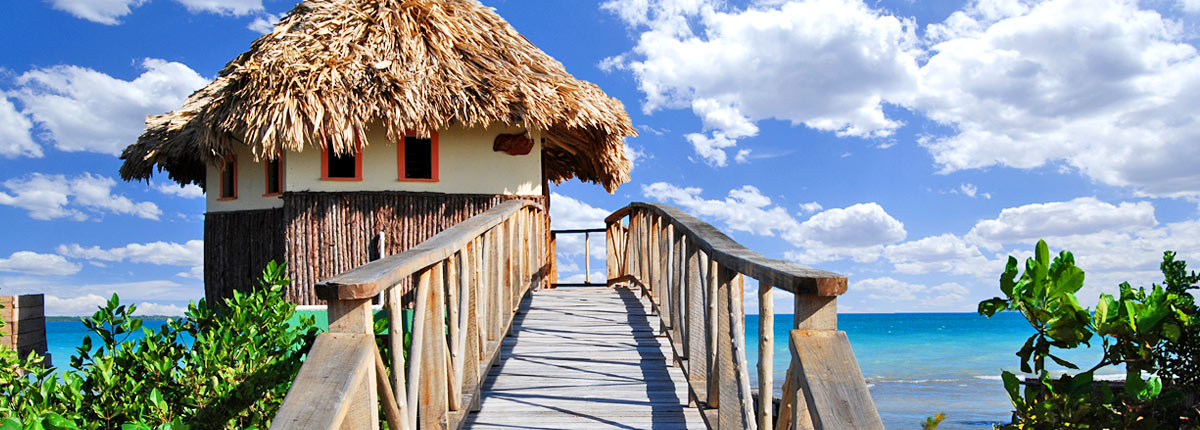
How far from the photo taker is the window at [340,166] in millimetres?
9562

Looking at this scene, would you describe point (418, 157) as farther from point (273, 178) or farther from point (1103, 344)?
point (1103, 344)

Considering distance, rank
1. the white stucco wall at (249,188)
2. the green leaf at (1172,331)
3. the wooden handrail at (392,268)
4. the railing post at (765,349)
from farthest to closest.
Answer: the white stucco wall at (249,188), the green leaf at (1172,331), the railing post at (765,349), the wooden handrail at (392,268)

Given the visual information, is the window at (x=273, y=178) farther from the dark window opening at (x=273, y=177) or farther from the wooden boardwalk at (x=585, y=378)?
the wooden boardwalk at (x=585, y=378)

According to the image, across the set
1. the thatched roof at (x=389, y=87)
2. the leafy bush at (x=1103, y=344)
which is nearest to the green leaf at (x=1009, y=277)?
the leafy bush at (x=1103, y=344)

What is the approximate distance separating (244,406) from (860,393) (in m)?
2.68

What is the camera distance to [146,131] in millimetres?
12320

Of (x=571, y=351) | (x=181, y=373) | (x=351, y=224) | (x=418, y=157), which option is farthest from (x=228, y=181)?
(x=181, y=373)

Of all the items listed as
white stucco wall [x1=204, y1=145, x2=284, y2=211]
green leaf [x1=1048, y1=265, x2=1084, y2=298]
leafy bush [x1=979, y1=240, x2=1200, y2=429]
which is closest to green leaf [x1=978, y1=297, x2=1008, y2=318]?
leafy bush [x1=979, y1=240, x2=1200, y2=429]

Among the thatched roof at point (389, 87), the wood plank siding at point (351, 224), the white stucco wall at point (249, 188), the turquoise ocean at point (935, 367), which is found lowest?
the turquoise ocean at point (935, 367)

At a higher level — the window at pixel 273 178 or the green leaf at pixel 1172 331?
the window at pixel 273 178

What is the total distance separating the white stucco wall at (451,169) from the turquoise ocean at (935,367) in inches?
202

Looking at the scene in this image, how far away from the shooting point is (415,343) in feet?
9.24

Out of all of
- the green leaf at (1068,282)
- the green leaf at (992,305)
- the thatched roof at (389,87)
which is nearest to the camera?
the green leaf at (1068,282)

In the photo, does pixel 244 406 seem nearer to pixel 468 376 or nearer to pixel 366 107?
pixel 468 376
